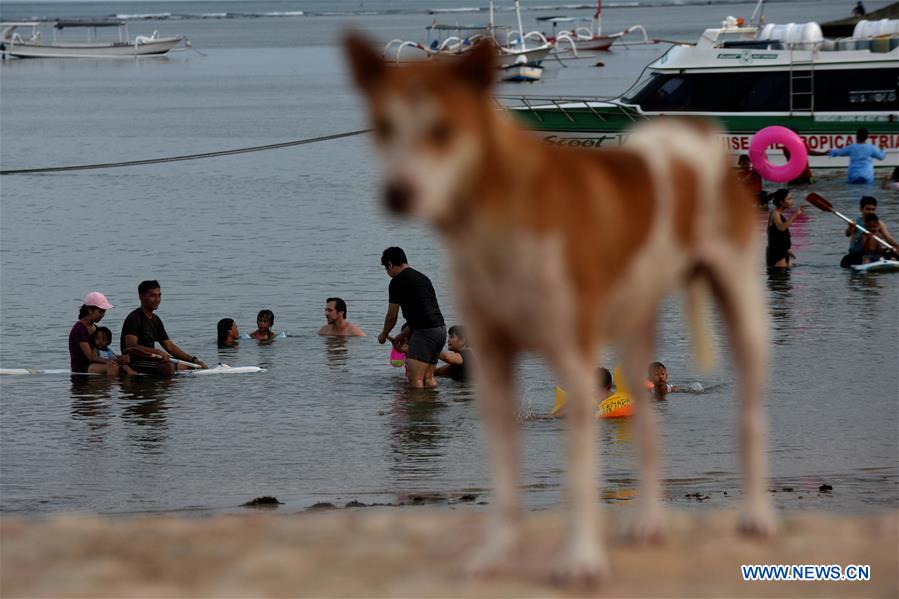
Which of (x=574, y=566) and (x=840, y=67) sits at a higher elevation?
(x=840, y=67)

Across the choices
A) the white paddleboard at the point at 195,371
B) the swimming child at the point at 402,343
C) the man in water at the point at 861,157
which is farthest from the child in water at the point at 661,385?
the man in water at the point at 861,157

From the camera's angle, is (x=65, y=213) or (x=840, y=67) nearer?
(x=840, y=67)

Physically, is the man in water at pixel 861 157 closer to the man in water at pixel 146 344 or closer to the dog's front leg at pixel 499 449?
the man in water at pixel 146 344

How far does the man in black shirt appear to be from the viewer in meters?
15.0

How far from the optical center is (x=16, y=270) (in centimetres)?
2591

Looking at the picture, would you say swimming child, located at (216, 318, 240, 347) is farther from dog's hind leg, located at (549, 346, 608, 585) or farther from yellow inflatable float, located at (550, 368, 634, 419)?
dog's hind leg, located at (549, 346, 608, 585)

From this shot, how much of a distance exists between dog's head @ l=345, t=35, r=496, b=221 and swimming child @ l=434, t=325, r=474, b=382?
11823mm

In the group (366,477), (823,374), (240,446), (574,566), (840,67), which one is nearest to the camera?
(574,566)

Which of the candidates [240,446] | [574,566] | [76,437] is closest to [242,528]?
[574,566]

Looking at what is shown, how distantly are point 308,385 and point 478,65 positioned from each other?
1236cm

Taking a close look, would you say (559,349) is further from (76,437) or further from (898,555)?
(76,437)

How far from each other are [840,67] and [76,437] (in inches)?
899


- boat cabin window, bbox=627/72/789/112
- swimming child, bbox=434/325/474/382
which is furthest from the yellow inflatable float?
boat cabin window, bbox=627/72/789/112

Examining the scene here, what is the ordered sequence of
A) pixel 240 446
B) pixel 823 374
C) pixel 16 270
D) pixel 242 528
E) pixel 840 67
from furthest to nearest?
1. pixel 840 67
2. pixel 16 270
3. pixel 823 374
4. pixel 240 446
5. pixel 242 528
